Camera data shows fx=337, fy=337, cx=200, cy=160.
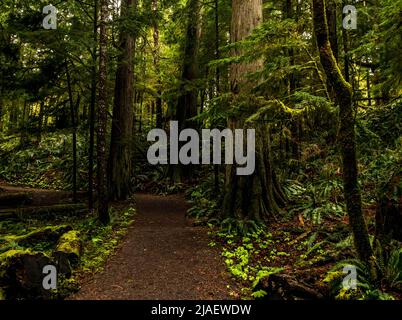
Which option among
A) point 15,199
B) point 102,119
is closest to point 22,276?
point 102,119

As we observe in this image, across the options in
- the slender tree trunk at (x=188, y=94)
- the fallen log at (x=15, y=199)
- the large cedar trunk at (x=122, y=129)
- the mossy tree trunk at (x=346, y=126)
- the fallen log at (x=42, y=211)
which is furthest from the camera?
the slender tree trunk at (x=188, y=94)

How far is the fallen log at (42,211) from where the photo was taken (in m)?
10.4

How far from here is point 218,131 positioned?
14453 millimetres

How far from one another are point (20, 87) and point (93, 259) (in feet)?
22.2

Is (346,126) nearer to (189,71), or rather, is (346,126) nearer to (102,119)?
(102,119)

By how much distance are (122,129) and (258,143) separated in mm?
6308

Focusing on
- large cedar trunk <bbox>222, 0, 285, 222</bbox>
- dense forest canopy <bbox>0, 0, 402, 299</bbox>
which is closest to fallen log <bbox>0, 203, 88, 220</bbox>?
dense forest canopy <bbox>0, 0, 402, 299</bbox>

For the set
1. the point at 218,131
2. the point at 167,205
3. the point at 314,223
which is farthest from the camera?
the point at 218,131

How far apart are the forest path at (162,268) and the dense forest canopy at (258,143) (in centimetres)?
37

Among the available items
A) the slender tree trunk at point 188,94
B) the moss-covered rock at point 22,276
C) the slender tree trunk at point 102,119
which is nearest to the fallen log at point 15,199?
the slender tree trunk at point 102,119

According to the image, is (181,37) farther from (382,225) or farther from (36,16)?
(382,225)

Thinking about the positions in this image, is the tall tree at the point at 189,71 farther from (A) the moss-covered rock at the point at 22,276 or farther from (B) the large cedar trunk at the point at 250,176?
(A) the moss-covered rock at the point at 22,276
